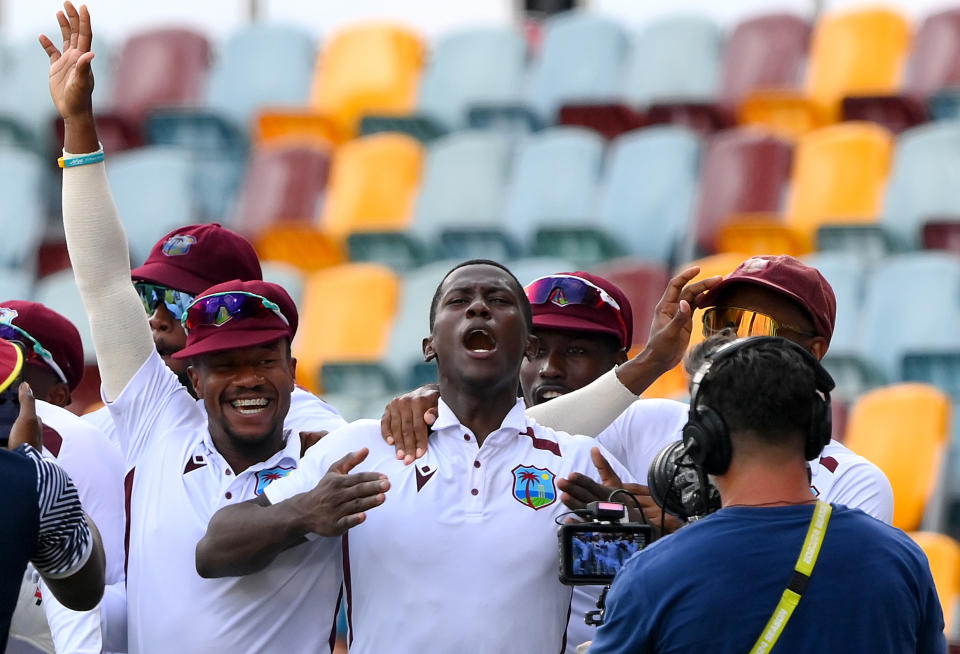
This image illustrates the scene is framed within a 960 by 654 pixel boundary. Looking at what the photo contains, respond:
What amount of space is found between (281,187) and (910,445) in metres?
4.10

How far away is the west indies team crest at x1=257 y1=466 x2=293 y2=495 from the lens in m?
2.90

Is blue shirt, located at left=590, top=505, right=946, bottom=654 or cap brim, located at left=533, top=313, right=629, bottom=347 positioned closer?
blue shirt, located at left=590, top=505, right=946, bottom=654

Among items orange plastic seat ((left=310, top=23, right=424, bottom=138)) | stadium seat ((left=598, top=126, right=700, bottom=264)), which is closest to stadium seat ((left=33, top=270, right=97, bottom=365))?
orange plastic seat ((left=310, top=23, right=424, bottom=138))

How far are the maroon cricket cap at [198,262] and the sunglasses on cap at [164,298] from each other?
0.02 m

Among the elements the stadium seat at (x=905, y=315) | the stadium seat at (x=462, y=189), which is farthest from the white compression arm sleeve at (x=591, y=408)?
the stadium seat at (x=462, y=189)

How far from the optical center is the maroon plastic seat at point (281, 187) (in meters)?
8.59

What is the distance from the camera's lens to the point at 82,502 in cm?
304

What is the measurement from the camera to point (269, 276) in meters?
7.73

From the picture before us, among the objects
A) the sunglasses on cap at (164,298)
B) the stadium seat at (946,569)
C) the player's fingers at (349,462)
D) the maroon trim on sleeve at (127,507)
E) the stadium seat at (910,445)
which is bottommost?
the stadium seat at (946,569)

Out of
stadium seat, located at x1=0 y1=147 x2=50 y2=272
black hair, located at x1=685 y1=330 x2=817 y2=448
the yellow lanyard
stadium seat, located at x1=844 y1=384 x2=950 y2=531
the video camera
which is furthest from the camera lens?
stadium seat, located at x1=0 y1=147 x2=50 y2=272

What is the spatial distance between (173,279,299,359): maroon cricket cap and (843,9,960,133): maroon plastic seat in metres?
5.75

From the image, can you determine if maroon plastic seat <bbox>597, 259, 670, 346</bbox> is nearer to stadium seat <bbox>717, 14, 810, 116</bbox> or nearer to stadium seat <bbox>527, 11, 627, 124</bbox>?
stadium seat <bbox>717, 14, 810, 116</bbox>

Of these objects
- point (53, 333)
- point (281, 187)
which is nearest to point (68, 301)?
point (281, 187)

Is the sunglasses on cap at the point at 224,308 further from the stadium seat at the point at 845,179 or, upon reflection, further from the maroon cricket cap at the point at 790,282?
the stadium seat at the point at 845,179
